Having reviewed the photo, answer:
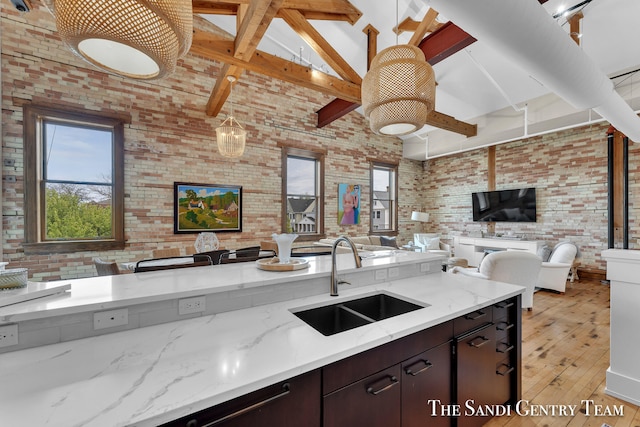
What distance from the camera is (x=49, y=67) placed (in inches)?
150

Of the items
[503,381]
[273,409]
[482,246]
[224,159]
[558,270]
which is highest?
[224,159]

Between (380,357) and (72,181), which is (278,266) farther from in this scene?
(72,181)

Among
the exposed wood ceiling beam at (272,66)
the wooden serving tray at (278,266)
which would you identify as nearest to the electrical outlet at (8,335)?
the wooden serving tray at (278,266)

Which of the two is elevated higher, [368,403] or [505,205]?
[505,205]

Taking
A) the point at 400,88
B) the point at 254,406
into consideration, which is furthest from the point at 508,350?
the point at 400,88

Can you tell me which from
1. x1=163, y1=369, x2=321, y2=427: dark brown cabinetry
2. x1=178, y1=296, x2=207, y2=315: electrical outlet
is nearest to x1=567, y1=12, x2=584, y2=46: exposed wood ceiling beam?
x1=163, y1=369, x2=321, y2=427: dark brown cabinetry

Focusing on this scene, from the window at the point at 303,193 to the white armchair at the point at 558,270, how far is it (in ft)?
13.5

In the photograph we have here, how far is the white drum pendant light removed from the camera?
1.93m

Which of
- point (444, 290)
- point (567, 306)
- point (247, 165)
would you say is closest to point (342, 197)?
point (247, 165)

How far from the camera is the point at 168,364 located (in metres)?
0.92

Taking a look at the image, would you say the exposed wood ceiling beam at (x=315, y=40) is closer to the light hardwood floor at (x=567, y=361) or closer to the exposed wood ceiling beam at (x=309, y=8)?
the exposed wood ceiling beam at (x=309, y=8)

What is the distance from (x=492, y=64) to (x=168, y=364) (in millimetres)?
5652

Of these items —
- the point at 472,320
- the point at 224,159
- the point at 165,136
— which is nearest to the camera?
the point at 472,320

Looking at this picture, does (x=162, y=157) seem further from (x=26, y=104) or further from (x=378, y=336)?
(x=378, y=336)
